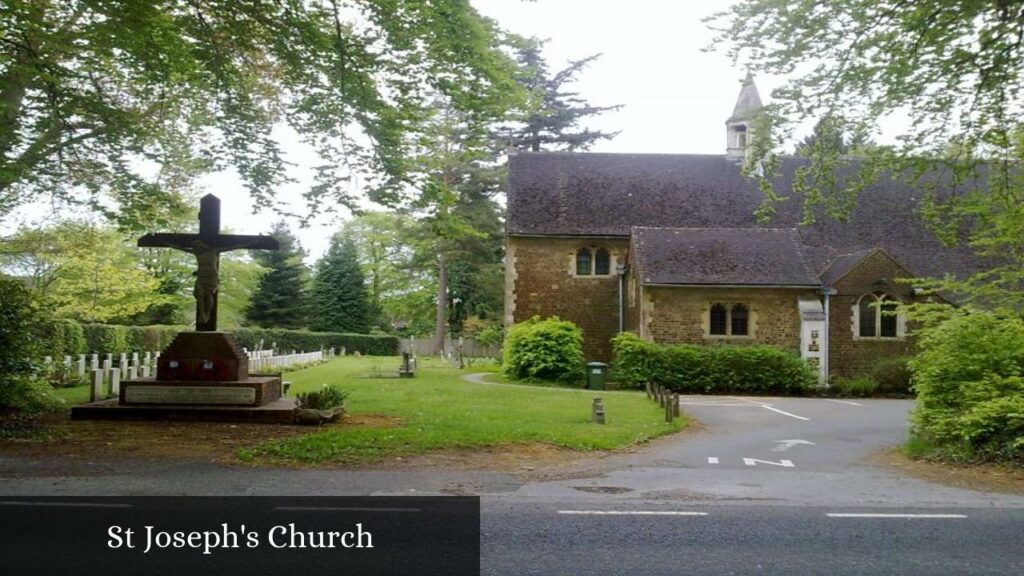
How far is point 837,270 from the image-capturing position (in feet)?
96.4

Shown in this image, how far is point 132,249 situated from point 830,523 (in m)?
42.4

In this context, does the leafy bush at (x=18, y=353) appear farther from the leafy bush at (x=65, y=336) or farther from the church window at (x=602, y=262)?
the church window at (x=602, y=262)

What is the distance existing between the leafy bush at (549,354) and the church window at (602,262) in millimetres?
5419

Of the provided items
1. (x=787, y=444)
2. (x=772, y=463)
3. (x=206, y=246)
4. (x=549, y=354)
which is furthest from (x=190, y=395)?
(x=549, y=354)

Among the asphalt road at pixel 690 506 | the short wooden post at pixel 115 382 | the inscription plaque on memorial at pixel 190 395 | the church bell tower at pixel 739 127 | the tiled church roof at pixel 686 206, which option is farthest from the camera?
the church bell tower at pixel 739 127

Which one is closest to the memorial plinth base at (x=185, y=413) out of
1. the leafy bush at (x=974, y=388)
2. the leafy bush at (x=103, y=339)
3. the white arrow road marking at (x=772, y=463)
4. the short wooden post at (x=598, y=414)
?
the short wooden post at (x=598, y=414)

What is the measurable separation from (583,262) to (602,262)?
32.2 inches

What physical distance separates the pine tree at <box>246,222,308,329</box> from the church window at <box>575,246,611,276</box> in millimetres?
29188

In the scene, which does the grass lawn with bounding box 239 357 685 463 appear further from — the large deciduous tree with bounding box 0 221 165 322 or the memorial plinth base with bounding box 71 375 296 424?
the large deciduous tree with bounding box 0 221 165 322

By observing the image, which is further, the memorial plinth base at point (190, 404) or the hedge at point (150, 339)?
the hedge at point (150, 339)

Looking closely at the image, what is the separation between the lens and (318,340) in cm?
5125

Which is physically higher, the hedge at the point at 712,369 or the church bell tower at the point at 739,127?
the church bell tower at the point at 739,127

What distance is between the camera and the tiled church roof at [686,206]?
1261 inches

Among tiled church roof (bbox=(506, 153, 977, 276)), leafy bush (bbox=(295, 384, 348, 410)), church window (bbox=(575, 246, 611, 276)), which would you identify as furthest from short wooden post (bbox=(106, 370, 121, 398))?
church window (bbox=(575, 246, 611, 276))
